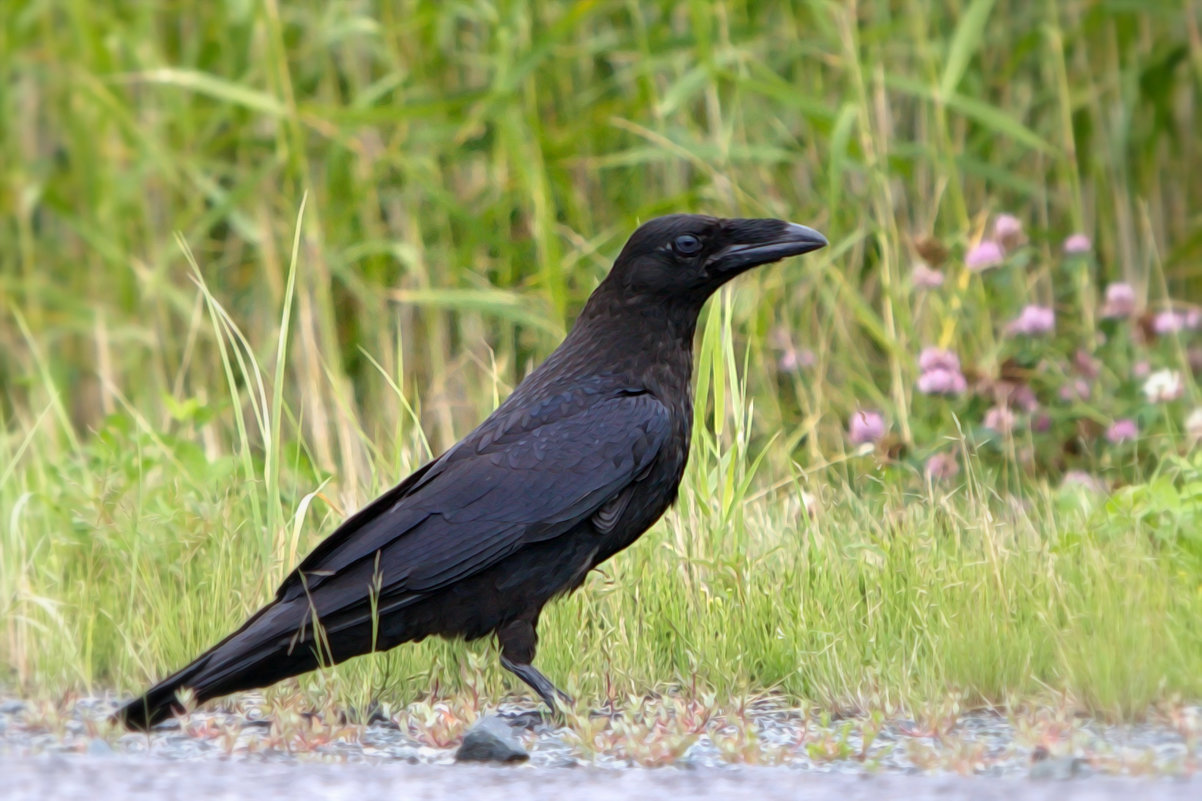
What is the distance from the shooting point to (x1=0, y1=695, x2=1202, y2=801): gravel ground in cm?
242

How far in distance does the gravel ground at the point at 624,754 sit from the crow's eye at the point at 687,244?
1.09 metres

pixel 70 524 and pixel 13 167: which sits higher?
pixel 13 167

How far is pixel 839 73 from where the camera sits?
19.7ft

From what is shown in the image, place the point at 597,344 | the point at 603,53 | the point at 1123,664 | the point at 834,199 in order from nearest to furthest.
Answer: the point at 1123,664 → the point at 597,344 → the point at 834,199 → the point at 603,53

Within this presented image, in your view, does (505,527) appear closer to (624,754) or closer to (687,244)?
(624,754)

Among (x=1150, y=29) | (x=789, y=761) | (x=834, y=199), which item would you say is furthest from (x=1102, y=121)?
(x=789, y=761)

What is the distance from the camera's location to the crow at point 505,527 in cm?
327

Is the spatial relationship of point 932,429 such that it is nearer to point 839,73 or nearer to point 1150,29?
point 839,73

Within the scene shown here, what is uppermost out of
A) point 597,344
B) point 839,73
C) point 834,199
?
point 839,73

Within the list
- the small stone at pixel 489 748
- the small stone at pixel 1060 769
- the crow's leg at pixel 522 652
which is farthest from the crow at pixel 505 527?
the small stone at pixel 1060 769

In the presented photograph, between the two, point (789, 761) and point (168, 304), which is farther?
point (168, 304)

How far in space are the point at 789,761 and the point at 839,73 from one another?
12.1 feet

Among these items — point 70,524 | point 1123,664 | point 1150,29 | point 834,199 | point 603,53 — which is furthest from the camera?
point 1150,29

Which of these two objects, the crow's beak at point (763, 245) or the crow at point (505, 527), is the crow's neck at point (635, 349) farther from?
the crow's beak at point (763, 245)
